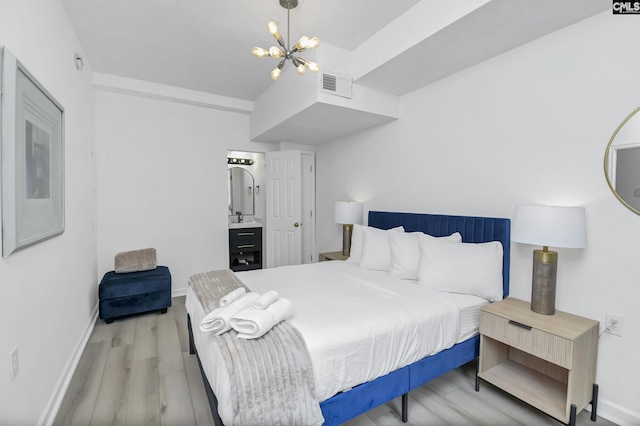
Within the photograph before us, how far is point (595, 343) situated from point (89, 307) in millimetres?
4295

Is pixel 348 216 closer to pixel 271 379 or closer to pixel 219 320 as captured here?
pixel 219 320

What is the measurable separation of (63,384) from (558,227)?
133 inches

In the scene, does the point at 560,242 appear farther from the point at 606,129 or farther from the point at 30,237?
the point at 30,237

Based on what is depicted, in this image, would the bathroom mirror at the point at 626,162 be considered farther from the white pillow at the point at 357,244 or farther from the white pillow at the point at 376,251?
the white pillow at the point at 357,244

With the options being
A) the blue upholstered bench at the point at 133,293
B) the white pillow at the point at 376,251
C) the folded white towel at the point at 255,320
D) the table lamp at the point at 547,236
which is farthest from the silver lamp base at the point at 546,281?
the blue upholstered bench at the point at 133,293

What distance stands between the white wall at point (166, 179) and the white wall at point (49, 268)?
580 millimetres

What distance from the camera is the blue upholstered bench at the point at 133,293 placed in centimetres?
308

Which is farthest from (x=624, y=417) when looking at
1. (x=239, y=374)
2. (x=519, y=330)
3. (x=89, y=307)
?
(x=89, y=307)

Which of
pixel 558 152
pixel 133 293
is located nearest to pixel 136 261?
pixel 133 293

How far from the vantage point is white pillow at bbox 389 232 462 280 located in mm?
2518

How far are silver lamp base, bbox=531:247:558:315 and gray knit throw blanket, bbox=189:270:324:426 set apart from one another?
1.58 meters

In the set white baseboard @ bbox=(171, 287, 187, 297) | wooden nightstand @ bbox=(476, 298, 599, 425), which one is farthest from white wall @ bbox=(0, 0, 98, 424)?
wooden nightstand @ bbox=(476, 298, 599, 425)

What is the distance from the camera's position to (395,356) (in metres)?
1.65

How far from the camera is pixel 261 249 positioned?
16.7ft
